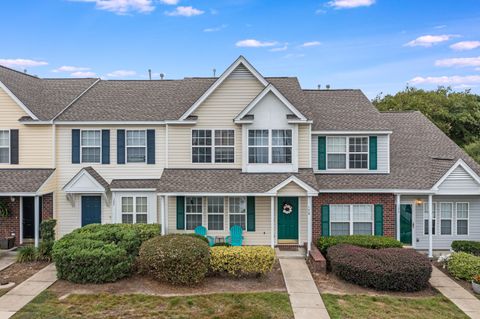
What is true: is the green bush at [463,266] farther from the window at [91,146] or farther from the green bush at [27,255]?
the green bush at [27,255]

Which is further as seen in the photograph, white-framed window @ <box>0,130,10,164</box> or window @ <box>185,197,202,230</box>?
white-framed window @ <box>0,130,10,164</box>

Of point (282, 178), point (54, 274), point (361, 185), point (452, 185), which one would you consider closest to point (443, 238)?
point (452, 185)

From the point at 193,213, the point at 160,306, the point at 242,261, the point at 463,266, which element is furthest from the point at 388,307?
the point at 193,213

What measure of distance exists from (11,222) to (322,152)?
15299mm

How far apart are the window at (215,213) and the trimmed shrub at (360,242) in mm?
4763

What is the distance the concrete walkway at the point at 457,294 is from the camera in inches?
429

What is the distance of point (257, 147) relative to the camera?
16766 millimetres

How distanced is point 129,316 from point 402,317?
25.5 ft

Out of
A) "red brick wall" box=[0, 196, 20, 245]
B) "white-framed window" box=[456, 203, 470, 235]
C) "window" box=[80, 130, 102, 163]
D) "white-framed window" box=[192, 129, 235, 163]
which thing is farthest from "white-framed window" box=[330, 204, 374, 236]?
"red brick wall" box=[0, 196, 20, 245]

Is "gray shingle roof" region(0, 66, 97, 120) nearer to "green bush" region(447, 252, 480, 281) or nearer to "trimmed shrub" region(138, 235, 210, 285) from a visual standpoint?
"trimmed shrub" region(138, 235, 210, 285)

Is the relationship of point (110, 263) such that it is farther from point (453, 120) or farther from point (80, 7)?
point (453, 120)

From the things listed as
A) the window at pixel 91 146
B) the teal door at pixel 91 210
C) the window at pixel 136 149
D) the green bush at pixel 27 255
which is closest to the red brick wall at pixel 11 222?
the green bush at pixel 27 255

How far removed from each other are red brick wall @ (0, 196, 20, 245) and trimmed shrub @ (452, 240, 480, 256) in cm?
2024

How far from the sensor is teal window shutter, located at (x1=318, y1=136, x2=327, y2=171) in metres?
17.3
